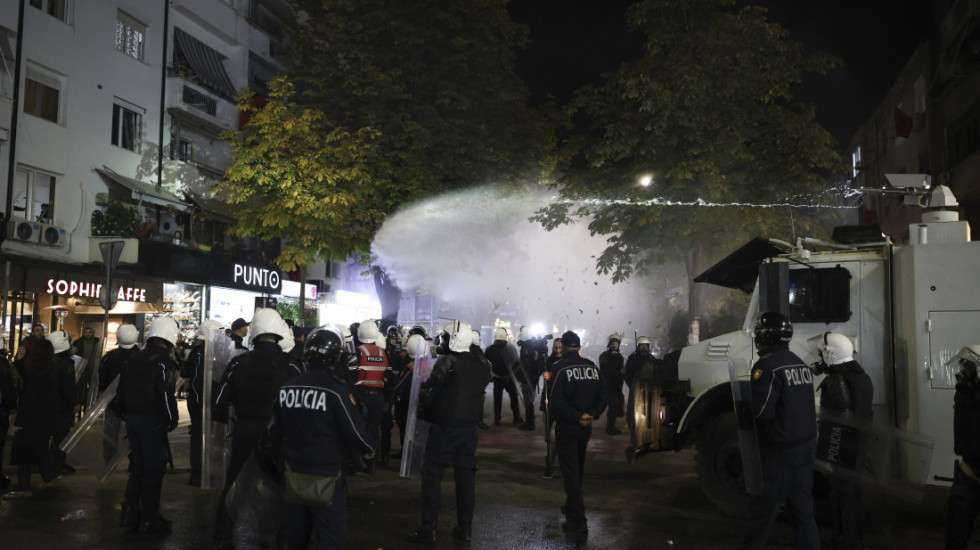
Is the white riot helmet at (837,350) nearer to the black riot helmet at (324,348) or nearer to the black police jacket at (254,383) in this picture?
the black riot helmet at (324,348)

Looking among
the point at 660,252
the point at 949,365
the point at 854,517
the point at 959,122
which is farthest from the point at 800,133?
A: the point at 854,517

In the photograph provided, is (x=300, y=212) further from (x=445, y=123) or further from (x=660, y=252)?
(x=660, y=252)

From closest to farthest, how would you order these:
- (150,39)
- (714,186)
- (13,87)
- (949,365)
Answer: (949,365)
(714,186)
(13,87)
(150,39)

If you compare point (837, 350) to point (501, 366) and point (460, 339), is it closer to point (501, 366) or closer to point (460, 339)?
point (460, 339)

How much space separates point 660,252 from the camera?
18.5m

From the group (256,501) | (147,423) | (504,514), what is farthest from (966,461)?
(147,423)

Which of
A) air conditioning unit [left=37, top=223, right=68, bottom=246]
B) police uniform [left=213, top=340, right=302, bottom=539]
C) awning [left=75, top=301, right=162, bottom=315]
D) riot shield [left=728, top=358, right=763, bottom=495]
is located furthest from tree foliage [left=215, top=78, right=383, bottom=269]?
riot shield [left=728, top=358, right=763, bottom=495]

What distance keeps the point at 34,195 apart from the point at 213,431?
14.7 m

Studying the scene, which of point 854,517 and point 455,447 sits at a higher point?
point 455,447

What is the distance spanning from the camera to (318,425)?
463cm

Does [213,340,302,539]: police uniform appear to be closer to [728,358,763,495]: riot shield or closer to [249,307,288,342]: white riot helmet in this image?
[249,307,288,342]: white riot helmet

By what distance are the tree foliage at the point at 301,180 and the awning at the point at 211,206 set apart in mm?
3560

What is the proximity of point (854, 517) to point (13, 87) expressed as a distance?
19.3 metres

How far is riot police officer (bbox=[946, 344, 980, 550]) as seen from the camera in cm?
573
